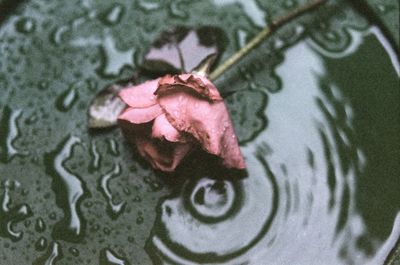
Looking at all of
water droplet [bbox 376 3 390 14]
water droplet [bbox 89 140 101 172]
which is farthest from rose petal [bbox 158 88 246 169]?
water droplet [bbox 376 3 390 14]

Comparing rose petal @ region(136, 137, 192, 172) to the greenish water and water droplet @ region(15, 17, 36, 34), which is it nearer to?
the greenish water

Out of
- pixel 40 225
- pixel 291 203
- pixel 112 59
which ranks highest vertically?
pixel 112 59

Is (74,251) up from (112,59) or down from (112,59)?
down

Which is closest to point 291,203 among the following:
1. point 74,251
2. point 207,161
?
point 207,161

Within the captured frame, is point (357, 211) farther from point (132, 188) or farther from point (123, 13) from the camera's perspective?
point (123, 13)

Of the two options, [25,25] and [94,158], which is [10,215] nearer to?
[94,158]

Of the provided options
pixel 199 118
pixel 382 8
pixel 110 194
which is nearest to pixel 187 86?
pixel 199 118

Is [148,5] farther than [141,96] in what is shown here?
Yes

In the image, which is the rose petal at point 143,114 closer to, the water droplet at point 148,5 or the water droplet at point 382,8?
the water droplet at point 148,5
